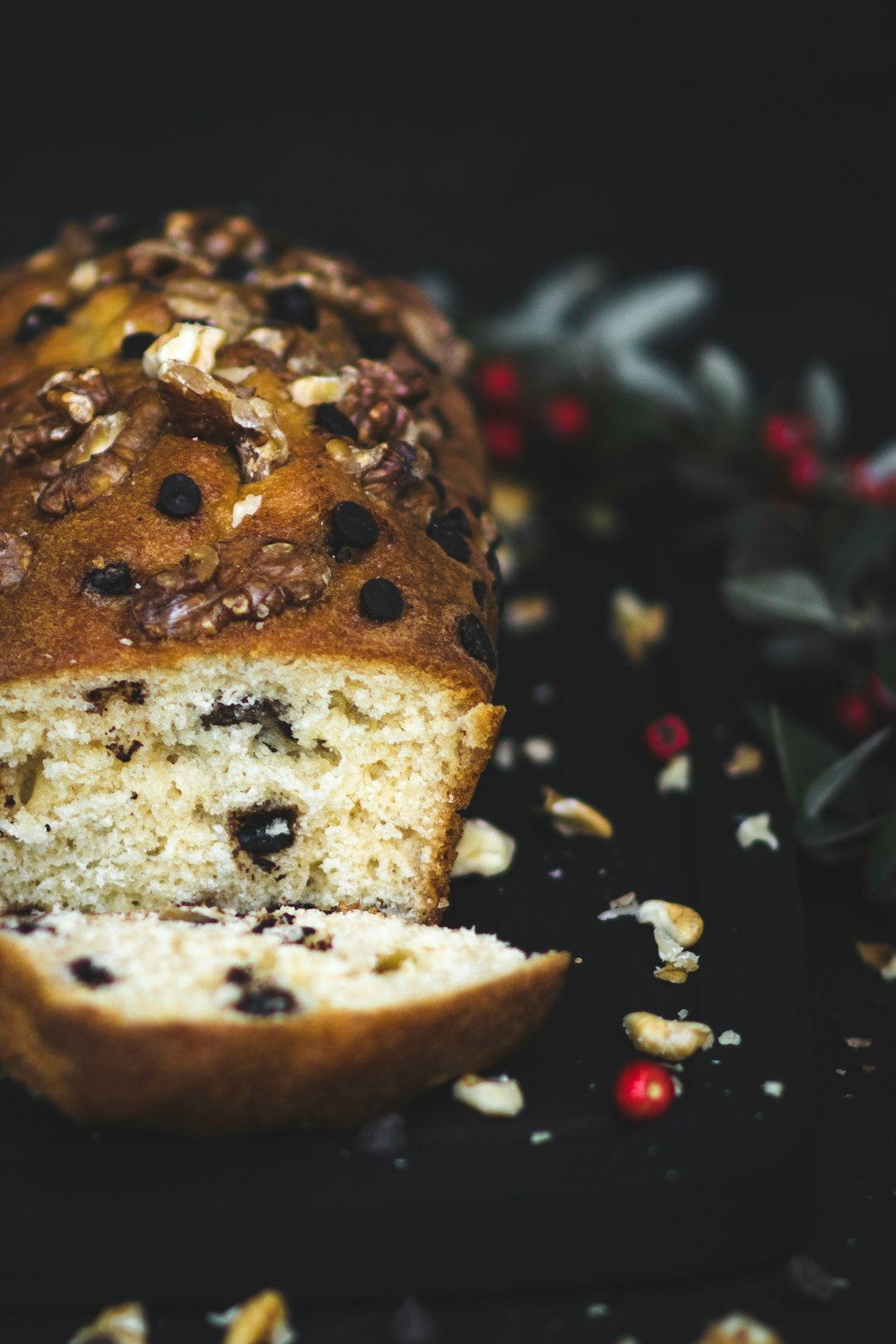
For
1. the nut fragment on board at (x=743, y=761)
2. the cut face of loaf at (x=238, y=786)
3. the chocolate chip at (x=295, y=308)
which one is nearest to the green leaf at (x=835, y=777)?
the nut fragment on board at (x=743, y=761)

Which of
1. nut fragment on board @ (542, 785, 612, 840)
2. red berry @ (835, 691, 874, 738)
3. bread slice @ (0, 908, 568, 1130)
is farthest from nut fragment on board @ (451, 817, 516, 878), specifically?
red berry @ (835, 691, 874, 738)

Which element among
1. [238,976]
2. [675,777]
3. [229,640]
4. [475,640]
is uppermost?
[229,640]

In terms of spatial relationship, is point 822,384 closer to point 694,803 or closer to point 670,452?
point 670,452

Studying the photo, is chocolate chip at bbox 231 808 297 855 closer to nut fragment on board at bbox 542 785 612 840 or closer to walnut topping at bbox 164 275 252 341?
nut fragment on board at bbox 542 785 612 840

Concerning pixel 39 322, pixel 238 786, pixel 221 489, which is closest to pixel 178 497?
pixel 221 489

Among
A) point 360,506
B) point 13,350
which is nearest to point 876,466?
point 360,506

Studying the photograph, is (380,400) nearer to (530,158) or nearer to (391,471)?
(391,471)

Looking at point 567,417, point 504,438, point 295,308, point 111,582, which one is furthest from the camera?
point 504,438
